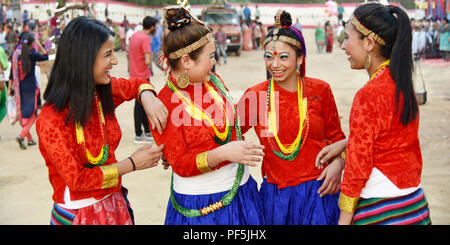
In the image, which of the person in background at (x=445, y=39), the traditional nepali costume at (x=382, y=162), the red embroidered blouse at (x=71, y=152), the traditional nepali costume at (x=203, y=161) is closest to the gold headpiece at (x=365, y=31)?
the traditional nepali costume at (x=382, y=162)

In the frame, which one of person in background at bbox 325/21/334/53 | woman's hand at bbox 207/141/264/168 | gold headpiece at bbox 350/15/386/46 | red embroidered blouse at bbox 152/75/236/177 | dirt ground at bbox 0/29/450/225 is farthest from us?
person in background at bbox 325/21/334/53

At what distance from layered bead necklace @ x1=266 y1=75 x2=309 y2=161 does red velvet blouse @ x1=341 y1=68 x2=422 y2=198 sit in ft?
1.82

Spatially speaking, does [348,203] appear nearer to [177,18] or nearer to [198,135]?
[198,135]

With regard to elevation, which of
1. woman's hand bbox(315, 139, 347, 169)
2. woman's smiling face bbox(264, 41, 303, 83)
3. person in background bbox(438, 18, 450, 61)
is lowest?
person in background bbox(438, 18, 450, 61)

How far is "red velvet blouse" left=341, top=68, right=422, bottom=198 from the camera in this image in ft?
7.07

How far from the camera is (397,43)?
2.18 m

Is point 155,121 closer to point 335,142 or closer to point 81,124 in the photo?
point 81,124

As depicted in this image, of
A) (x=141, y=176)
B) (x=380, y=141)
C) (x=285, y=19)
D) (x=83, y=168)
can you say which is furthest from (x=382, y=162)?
(x=141, y=176)

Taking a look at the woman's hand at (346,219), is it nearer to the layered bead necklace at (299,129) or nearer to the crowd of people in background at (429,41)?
the layered bead necklace at (299,129)

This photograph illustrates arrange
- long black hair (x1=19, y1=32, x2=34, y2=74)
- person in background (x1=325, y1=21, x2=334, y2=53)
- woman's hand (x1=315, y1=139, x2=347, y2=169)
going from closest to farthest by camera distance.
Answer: woman's hand (x1=315, y1=139, x2=347, y2=169), long black hair (x1=19, y1=32, x2=34, y2=74), person in background (x1=325, y1=21, x2=334, y2=53)

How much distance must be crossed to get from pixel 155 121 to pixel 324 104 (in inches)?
40.6

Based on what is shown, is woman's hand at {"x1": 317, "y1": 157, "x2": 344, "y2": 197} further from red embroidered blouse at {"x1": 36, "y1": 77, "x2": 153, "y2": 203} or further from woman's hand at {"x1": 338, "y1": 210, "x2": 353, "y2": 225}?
red embroidered blouse at {"x1": 36, "y1": 77, "x2": 153, "y2": 203}

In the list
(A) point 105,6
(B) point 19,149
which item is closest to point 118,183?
(B) point 19,149

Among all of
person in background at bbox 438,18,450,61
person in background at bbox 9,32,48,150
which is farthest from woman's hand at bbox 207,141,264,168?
person in background at bbox 438,18,450,61
